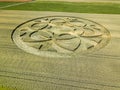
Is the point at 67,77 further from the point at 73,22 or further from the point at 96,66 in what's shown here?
the point at 73,22

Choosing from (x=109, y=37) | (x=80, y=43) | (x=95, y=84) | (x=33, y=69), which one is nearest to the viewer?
(x=95, y=84)

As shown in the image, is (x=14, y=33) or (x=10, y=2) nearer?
(x=14, y=33)

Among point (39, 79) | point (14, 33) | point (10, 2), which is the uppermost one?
point (10, 2)

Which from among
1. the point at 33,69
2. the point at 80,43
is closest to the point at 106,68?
the point at 80,43

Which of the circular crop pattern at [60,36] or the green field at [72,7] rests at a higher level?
the green field at [72,7]

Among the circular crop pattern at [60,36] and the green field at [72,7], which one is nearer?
the circular crop pattern at [60,36]

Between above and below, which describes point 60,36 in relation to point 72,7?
below
